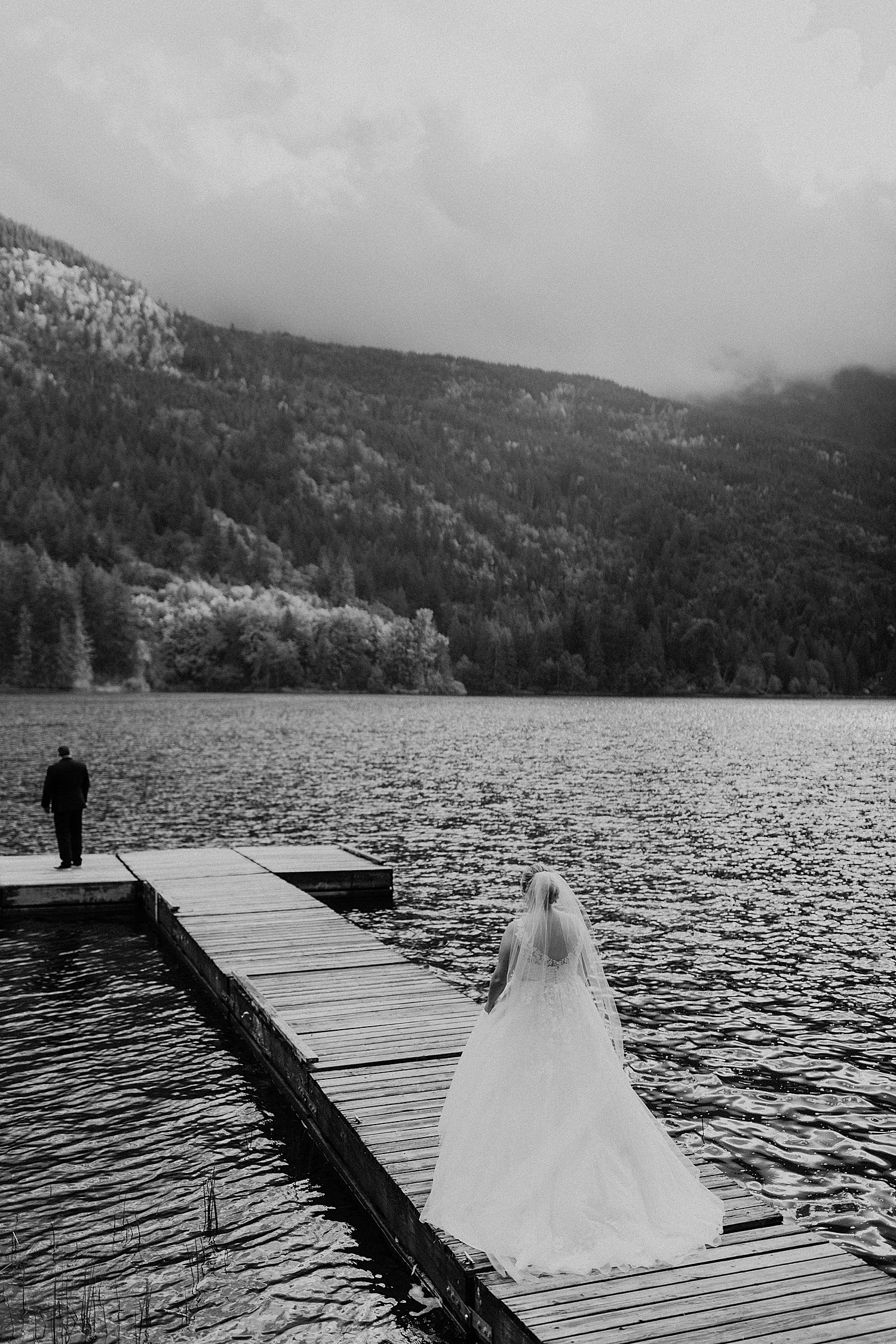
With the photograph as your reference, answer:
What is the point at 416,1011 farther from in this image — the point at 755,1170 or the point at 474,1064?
the point at 474,1064

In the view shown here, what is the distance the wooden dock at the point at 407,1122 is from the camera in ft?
24.2

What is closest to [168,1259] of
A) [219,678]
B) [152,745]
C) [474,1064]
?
[474,1064]

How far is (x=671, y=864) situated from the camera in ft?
106

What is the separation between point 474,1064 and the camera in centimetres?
909

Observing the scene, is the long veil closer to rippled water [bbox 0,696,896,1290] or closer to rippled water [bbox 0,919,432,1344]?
rippled water [bbox 0,919,432,1344]

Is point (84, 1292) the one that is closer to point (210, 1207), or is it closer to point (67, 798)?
point (210, 1207)

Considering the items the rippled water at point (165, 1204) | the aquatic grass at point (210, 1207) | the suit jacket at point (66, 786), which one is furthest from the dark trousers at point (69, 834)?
the aquatic grass at point (210, 1207)

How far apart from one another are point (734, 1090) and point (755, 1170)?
234cm

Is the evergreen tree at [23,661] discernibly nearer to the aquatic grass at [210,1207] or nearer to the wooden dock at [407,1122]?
the wooden dock at [407,1122]

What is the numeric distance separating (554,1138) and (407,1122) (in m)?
2.99

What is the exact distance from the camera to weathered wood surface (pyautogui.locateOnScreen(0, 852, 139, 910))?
24.0 metres

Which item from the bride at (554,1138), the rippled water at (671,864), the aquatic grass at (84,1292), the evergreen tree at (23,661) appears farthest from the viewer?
the evergreen tree at (23,661)

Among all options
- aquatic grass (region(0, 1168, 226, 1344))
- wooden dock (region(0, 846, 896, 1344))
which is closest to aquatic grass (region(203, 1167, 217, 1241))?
aquatic grass (region(0, 1168, 226, 1344))

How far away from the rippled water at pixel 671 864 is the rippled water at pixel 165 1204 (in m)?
4.65
